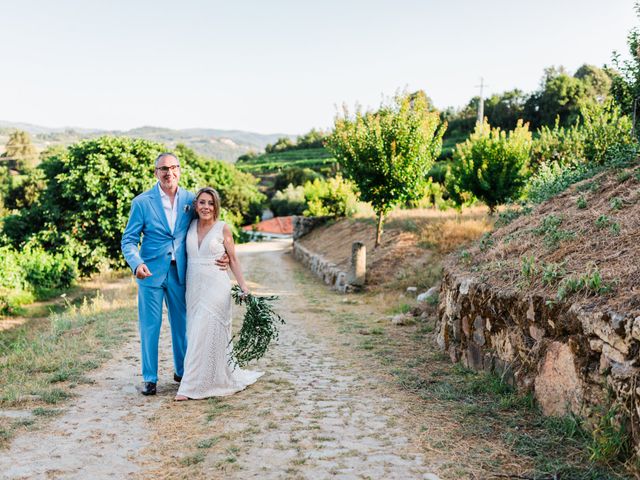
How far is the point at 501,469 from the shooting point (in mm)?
3510

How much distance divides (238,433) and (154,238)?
7.06 feet

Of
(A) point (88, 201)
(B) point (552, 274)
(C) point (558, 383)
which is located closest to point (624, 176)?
(B) point (552, 274)

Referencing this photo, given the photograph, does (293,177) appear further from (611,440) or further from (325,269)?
(611,440)

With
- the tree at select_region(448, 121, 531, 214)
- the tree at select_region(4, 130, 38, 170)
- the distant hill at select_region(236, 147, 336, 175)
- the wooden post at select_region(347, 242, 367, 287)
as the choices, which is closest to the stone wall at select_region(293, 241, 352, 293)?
the wooden post at select_region(347, 242, 367, 287)

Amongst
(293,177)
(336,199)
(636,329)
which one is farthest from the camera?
(293,177)

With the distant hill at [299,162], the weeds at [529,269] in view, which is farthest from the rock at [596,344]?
the distant hill at [299,162]

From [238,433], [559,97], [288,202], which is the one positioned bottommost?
[238,433]

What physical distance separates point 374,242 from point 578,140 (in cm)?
1074

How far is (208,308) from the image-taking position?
5.20 m

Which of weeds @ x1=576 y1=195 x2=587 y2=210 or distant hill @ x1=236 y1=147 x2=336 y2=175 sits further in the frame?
distant hill @ x1=236 y1=147 x2=336 y2=175

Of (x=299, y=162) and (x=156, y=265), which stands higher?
(x=299, y=162)

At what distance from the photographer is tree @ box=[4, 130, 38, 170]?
85.9 metres

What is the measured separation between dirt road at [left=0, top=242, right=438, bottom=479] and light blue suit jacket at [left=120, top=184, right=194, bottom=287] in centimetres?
121

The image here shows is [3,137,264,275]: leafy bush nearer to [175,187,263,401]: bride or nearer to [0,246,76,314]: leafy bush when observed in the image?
→ [0,246,76,314]: leafy bush
